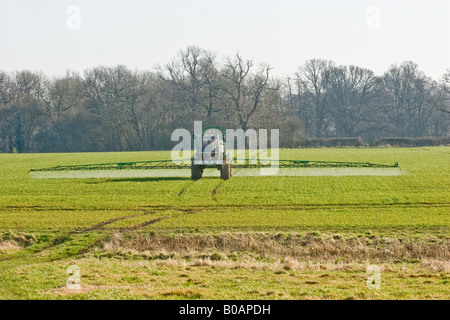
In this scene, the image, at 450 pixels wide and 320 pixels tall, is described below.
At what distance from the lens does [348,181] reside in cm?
3938

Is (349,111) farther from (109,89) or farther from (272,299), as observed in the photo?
(272,299)

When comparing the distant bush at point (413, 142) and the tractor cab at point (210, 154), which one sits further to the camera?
the distant bush at point (413, 142)

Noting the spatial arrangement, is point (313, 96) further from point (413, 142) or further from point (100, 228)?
point (100, 228)

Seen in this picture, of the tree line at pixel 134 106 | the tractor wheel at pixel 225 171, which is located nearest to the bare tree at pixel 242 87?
the tree line at pixel 134 106

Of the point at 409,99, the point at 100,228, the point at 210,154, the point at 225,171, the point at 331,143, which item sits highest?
the point at 409,99

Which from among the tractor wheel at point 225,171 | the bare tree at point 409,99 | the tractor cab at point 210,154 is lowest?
the tractor wheel at point 225,171

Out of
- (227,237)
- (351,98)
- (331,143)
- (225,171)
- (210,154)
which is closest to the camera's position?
(227,237)

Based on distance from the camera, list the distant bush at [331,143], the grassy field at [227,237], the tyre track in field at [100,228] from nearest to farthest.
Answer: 1. the grassy field at [227,237]
2. the tyre track in field at [100,228]
3. the distant bush at [331,143]

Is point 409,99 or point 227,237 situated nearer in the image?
point 227,237

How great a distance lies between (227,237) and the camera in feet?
77.9

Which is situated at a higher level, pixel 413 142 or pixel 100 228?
pixel 413 142

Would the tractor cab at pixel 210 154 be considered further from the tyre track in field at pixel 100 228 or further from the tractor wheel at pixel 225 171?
the tyre track in field at pixel 100 228

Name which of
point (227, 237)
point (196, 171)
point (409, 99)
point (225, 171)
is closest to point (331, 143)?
point (409, 99)

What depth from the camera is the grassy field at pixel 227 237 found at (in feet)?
47.8
